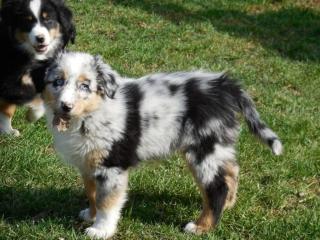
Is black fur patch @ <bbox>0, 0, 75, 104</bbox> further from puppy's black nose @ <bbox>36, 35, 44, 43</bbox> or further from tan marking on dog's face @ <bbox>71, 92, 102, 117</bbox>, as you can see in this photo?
tan marking on dog's face @ <bbox>71, 92, 102, 117</bbox>

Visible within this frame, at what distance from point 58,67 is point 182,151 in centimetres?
120

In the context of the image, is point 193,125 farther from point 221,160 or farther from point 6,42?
point 6,42

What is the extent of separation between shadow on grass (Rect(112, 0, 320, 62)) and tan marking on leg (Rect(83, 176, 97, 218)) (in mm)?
6540

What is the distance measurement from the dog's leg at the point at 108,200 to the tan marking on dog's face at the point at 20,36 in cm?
246

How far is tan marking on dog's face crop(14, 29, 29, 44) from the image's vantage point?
19.6ft

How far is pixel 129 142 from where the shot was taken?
13.7 feet

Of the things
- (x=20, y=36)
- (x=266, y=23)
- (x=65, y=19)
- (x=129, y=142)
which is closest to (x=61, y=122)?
(x=129, y=142)

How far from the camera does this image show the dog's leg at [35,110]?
6.06m

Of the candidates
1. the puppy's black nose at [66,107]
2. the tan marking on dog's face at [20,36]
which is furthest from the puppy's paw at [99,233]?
the tan marking on dog's face at [20,36]

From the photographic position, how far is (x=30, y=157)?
5.27 meters

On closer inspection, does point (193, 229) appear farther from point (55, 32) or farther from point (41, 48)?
point (55, 32)

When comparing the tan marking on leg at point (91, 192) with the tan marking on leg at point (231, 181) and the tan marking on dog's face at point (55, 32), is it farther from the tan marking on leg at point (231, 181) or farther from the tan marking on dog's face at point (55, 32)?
the tan marking on dog's face at point (55, 32)

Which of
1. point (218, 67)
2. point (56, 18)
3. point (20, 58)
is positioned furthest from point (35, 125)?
point (218, 67)

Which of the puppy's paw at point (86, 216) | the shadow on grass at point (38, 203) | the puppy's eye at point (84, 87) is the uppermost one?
the puppy's eye at point (84, 87)
